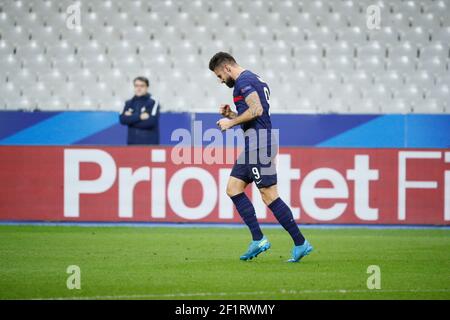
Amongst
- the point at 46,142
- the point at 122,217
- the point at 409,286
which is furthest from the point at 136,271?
the point at 46,142

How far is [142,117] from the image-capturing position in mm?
13195

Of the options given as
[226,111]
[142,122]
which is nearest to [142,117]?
[142,122]

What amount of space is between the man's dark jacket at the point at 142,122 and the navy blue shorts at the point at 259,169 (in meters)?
5.14

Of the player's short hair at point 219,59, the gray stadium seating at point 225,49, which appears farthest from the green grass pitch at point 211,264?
the gray stadium seating at point 225,49

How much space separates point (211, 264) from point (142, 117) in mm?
5498

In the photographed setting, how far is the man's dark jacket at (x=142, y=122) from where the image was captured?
520 inches

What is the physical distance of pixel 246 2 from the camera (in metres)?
16.1

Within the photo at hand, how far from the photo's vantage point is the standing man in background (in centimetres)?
1317

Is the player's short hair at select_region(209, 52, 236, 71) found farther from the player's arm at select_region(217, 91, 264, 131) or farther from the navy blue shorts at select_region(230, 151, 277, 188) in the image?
the navy blue shorts at select_region(230, 151, 277, 188)

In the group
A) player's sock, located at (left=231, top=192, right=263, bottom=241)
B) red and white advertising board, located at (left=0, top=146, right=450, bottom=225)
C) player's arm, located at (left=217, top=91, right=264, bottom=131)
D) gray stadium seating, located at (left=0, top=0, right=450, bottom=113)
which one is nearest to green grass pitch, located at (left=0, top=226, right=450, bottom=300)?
player's sock, located at (left=231, top=192, right=263, bottom=241)

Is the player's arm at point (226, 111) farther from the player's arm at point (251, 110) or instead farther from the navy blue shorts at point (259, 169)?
the navy blue shorts at point (259, 169)

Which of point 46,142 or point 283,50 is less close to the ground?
point 283,50

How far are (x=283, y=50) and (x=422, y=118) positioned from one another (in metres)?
2.87

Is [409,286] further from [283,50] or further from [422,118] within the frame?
[283,50]
